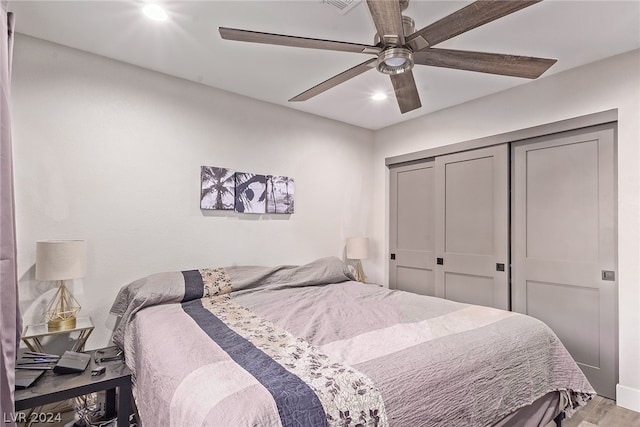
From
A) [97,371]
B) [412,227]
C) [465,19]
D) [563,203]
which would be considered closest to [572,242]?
[563,203]

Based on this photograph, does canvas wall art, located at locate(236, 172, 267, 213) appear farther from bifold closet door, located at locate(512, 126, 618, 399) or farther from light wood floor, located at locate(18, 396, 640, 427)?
bifold closet door, located at locate(512, 126, 618, 399)

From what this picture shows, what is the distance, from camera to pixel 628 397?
235 centimetres

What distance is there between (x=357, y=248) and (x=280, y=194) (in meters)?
1.10

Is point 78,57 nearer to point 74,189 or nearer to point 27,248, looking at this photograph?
point 74,189

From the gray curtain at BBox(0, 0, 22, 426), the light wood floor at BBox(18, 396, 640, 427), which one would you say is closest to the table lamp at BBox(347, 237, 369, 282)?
the light wood floor at BBox(18, 396, 640, 427)

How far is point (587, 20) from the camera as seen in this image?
2.02 metres

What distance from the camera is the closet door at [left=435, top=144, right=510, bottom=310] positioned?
3096 millimetres

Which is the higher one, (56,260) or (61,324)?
(56,260)

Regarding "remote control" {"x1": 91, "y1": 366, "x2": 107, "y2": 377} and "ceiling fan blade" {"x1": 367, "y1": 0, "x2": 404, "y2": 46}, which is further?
"remote control" {"x1": 91, "y1": 366, "x2": 107, "y2": 377}

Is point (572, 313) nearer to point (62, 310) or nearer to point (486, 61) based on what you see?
point (486, 61)

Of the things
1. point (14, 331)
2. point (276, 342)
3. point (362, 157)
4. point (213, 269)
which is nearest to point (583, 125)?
point (362, 157)

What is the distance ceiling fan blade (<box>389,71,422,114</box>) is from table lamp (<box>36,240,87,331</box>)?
2230 millimetres

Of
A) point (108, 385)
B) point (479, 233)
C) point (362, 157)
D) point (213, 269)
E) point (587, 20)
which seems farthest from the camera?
point (362, 157)

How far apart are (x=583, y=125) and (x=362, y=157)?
2.23 meters
